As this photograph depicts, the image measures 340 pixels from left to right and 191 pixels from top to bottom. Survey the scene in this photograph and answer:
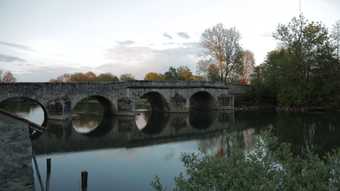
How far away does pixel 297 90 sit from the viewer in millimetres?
25891

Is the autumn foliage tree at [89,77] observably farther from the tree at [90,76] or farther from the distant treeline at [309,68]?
the distant treeline at [309,68]

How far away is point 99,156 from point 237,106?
2286cm

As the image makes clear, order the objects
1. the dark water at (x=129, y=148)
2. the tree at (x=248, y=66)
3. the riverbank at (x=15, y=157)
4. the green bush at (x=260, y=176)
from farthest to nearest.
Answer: the tree at (x=248, y=66) < the dark water at (x=129, y=148) < the riverbank at (x=15, y=157) < the green bush at (x=260, y=176)

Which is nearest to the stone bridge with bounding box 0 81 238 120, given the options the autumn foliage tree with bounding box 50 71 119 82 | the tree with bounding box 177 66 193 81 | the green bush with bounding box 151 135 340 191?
the tree with bounding box 177 66 193 81

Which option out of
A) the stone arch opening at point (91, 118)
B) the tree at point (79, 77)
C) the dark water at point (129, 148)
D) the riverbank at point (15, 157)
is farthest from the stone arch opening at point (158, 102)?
the tree at point (79, 77)

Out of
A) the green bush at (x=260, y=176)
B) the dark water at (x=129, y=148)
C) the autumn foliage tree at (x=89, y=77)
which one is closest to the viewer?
the green bush at (x=260, y=176)

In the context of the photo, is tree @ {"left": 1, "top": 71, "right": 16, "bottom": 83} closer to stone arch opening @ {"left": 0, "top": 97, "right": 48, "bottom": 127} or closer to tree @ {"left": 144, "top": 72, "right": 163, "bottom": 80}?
stone arch opening @ {"left": 0, "top": 97, "right": 48, "bottom": 127}

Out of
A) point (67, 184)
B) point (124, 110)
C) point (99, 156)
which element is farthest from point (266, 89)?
point (67, 184)

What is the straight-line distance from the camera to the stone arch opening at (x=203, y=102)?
29.2 metres

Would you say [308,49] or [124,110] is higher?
[308,49]

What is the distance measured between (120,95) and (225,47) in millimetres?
Result: 14586

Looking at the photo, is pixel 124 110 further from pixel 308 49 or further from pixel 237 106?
pixel 308 49

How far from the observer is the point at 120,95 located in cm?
2219

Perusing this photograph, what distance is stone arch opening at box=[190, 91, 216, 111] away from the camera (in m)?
29.2
